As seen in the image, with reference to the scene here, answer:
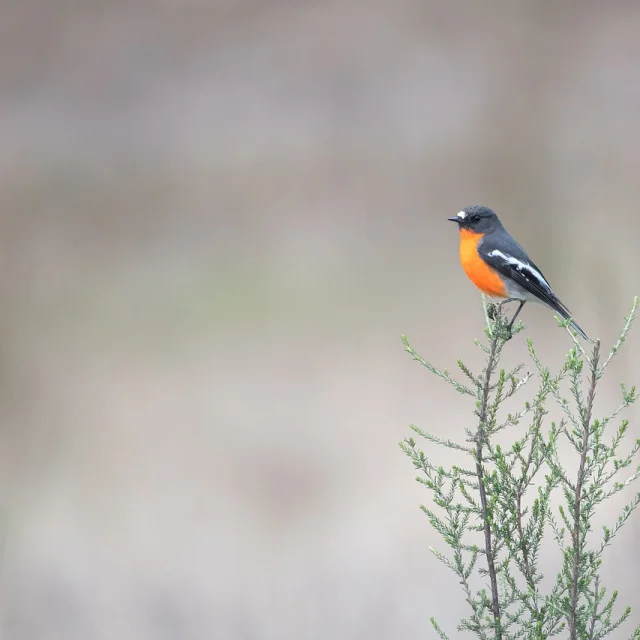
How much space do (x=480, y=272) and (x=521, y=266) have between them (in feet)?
0.39

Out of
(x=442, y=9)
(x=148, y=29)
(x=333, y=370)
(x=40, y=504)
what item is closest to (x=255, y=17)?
(x=148, y=29)

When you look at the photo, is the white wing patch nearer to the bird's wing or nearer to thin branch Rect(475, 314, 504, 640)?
the bird's wing

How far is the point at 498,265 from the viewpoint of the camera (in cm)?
211

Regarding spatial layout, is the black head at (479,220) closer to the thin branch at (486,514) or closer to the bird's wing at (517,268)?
the bird's wing at (517,268)

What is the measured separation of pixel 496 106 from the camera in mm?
4930

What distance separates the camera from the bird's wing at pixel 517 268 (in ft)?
6.84

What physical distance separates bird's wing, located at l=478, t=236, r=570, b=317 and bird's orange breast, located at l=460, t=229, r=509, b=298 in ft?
0.06

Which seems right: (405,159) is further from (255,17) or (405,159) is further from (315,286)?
(255,17)

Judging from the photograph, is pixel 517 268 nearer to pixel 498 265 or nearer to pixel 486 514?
pixel 498 265

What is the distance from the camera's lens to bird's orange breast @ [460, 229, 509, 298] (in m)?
2.14

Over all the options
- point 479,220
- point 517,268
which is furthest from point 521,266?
point 479,220

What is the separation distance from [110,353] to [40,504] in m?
1.09

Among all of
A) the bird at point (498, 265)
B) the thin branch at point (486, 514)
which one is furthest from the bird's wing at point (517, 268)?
the thin branch at point (486, 514)

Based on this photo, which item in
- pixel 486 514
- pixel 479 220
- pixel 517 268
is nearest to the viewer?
pixel 486 514
